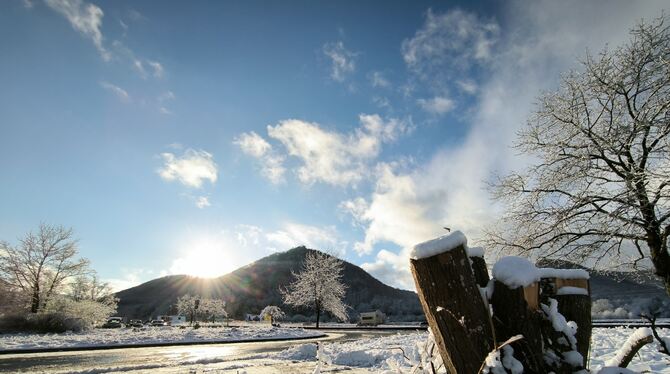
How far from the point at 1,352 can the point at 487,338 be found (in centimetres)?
2032

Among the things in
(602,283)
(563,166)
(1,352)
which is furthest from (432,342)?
(602,283)

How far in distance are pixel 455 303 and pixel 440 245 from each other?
227 mm

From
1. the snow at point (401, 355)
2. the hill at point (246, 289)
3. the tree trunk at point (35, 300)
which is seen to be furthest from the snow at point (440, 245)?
the hill at point (246, 289)

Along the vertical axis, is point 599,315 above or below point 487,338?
→ below

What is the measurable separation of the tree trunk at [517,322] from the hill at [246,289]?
325ft

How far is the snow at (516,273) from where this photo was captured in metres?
Answer: 1.46

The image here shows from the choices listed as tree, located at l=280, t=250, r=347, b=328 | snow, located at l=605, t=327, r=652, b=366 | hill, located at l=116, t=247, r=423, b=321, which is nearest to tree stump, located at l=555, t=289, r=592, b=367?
snow, located at l=605, t=327, r=652, b=366

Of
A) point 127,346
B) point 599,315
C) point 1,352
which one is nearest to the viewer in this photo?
point 1,352

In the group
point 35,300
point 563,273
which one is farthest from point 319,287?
point 563,273

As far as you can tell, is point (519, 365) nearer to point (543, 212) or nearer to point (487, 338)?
point (487, 338)

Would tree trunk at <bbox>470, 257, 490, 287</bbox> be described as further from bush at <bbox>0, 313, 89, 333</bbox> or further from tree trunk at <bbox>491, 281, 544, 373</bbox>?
bush at <bbox>0, 313, 89, 333</bbox>

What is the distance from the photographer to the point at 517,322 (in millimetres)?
1438

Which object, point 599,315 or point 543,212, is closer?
point 543,212

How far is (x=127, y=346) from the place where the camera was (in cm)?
1842
